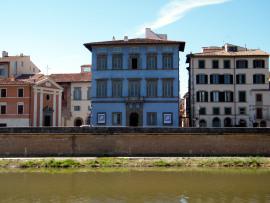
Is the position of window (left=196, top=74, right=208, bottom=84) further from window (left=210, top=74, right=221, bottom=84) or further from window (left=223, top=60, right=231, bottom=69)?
window (left=223, top=60, right=231, bottom=69)

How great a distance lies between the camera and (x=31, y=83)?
54.0m

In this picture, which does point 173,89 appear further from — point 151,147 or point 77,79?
point 77,79

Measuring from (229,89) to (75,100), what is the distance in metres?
20.0

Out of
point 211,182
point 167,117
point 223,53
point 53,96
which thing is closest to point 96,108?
point 167,117

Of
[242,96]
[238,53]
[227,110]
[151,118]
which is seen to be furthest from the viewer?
[238,53]

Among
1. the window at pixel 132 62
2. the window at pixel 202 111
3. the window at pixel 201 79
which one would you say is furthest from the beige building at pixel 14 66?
the window at pixel 202 111

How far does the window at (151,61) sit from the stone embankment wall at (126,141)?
9.63 m

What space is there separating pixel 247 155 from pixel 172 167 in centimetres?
778

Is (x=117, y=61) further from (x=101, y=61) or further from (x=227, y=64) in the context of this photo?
(x=227, y=64)

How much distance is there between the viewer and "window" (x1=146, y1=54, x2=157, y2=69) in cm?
4819

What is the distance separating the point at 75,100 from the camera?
6225cm

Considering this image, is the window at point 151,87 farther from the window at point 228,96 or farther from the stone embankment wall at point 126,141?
the window at point 228,96

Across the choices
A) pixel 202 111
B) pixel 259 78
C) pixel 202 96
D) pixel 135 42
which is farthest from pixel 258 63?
pixel 135 42

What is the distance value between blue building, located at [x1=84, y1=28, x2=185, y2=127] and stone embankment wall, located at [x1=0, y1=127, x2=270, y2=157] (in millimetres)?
7182
